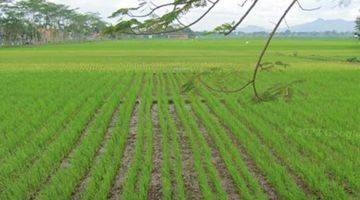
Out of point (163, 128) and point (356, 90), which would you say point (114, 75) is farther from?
point (163, 128)

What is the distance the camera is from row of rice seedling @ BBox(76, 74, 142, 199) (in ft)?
18.4

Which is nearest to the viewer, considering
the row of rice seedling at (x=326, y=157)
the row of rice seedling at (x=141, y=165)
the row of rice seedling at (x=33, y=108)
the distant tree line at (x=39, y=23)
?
the row of rice seedling at (x=141, y=165)

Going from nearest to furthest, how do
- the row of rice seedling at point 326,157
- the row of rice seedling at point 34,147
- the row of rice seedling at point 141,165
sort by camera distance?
the row of rice seedling at point 141,165 < the row of rice seedling at point 326,157 < the row of rice seedling at point 34,147

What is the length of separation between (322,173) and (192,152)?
→ 89.0 inches

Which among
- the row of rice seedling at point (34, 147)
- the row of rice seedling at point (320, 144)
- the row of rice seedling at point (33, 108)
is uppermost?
the row of rice seedling at point (320, 144)

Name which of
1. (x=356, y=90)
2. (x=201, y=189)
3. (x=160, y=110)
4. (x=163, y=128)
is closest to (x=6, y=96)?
(x=160, y=110)

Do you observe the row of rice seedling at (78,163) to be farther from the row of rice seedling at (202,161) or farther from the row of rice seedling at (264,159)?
the row of rice seedling at (264,159)

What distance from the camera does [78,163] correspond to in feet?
22.4

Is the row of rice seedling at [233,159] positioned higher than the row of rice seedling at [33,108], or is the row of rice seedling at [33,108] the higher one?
the row of rice seedling at [233,159]

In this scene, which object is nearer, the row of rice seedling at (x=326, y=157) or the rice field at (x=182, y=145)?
the rice field at (x=182, y=145)

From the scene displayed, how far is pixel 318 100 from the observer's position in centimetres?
1362

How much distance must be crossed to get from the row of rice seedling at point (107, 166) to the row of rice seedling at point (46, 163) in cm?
63

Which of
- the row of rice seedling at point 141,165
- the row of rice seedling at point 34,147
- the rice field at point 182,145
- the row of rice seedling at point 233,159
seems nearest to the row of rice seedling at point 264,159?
the rice field at point 182,145

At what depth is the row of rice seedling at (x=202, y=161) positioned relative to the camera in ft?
18.4
